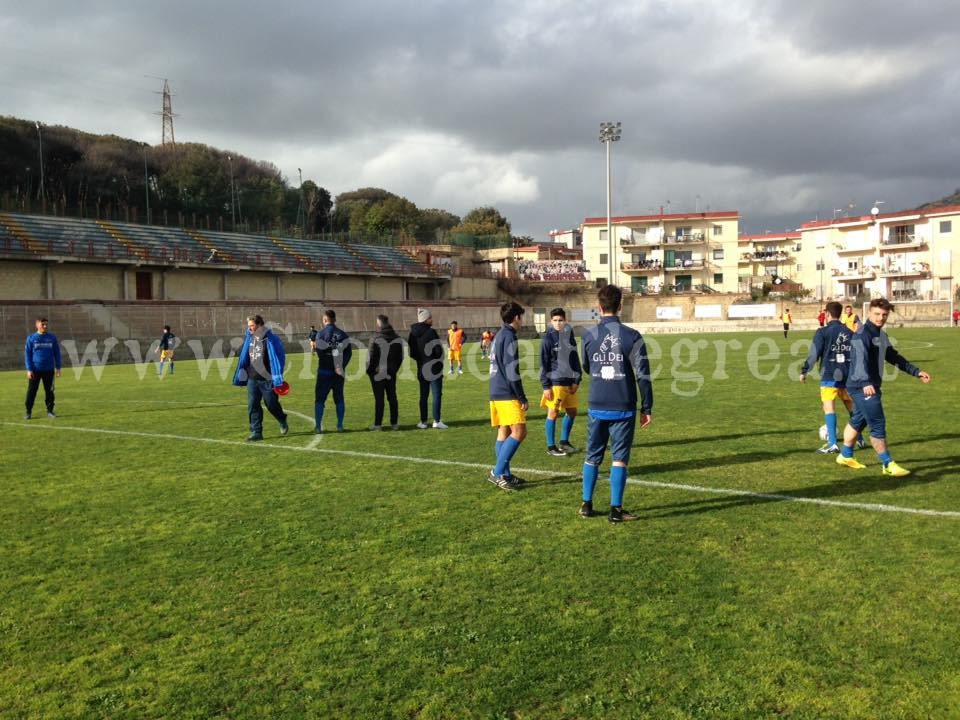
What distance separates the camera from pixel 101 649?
4.15 meters

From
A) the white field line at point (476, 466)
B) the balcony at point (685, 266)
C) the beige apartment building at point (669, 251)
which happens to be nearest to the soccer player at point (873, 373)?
the white field line at point (476, 466)

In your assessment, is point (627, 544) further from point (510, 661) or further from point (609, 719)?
point (609, 719)

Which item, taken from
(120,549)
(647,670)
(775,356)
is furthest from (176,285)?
(647,670)

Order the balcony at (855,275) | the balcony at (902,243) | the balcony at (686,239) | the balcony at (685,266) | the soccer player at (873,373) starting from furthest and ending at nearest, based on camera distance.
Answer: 1. the balcony at (686,239)
2. the balcony at (685,266)
3. the balcony at (855,275)
4. the balcony at (902,243)
5. the soccer player at (873,373)

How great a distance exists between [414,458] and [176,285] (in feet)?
149

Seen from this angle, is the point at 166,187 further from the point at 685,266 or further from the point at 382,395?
the point at 382,395

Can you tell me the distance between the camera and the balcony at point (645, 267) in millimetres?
81562

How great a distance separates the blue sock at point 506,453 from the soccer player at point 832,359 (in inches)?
148

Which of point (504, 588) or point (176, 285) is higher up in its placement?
point (176, 285)

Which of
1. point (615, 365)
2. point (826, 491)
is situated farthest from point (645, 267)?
point (615, 365)

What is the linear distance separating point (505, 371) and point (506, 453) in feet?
2.69

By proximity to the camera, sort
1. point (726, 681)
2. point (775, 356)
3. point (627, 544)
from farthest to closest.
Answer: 1. point (775, 356)
2. point (627, 544)
3. point (726, 681)

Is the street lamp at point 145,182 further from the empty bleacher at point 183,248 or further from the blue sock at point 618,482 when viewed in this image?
the blue sock at point 618,482

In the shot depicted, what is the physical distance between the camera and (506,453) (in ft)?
25.2
